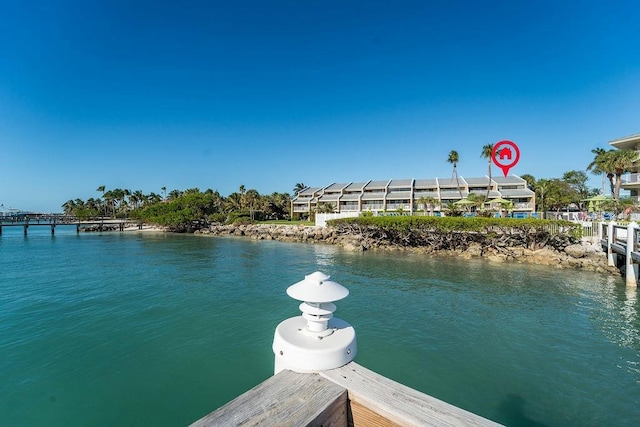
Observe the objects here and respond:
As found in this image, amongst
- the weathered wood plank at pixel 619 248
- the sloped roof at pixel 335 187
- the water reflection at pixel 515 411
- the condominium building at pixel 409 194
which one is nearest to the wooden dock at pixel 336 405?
the water reflection at pixel 515 411

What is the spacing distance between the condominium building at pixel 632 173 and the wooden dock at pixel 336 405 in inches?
1500

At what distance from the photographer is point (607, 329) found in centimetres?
1030

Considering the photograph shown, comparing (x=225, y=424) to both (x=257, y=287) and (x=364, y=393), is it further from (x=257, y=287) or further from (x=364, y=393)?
(x=257, y=287)

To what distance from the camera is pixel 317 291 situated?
3465mm

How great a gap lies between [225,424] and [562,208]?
7487 cm

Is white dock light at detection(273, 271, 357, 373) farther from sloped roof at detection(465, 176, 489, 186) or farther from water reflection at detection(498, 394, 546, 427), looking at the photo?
sloped roof at detection(465, 176, 489, 186)

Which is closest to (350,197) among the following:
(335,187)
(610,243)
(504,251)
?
(335,187)

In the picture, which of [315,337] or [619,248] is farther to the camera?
[619,248]

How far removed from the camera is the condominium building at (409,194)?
51656 millimetres

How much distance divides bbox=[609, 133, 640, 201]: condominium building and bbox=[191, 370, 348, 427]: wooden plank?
38.6 m

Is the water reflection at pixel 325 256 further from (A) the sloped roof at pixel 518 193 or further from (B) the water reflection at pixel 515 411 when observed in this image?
(A) the sloped roof at pixel 518 193

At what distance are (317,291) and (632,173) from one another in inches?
1579

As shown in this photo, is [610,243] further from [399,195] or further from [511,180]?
[399,195]

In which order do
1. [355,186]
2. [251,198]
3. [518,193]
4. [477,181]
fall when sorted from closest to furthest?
[518,193], [477,181], [355,186], [251,198]
